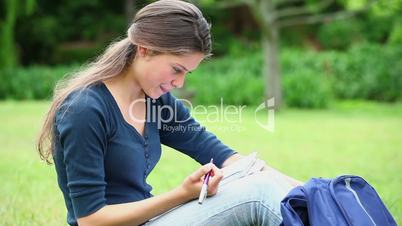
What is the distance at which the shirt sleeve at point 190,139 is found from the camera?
2.73 meters

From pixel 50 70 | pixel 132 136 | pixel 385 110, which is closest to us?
pixel 132 136

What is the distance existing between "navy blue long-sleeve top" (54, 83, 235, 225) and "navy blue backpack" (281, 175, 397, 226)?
55 centimetres

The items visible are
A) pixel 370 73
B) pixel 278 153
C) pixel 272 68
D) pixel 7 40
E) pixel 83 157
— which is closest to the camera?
pixel 83 157

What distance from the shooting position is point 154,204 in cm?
220

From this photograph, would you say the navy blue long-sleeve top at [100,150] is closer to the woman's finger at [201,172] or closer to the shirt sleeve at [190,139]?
the shirt sleeve at [190,139]

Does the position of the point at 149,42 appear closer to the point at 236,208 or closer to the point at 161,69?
the point at 161,69

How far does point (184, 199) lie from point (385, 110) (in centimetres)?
1156

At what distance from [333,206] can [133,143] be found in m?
0.72

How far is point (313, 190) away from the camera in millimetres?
2223

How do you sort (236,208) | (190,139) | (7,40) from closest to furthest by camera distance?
1. (236,208)
2. (190,139)
3. (7,40)

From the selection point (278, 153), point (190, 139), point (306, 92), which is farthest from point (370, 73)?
point (190, 139)

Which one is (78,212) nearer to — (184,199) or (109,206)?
(109,206)

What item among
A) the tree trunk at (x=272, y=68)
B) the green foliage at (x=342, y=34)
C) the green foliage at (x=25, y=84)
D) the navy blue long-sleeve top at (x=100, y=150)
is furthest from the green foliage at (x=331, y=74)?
the navy blue long-sleeve top at (x=100, y=150)

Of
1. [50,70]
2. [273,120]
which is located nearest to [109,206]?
[273,120]
